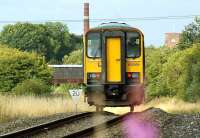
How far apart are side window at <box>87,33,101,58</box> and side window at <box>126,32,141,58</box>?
113cm

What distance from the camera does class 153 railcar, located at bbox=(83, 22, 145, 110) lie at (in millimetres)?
20344

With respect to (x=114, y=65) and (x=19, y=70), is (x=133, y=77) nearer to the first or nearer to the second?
(x=114, y=65)

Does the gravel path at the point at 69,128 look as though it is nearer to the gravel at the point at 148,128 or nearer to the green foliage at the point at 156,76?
the gravel at the point at 148,128

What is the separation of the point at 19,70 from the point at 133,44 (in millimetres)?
21580

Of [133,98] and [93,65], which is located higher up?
[93,65]

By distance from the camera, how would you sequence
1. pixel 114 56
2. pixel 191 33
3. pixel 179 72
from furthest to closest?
pixel 191 33 < pixel 179 72 < pixel 114 56

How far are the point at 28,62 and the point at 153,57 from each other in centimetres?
2436

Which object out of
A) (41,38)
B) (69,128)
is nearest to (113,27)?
(69,128)

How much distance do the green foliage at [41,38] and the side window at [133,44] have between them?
279ft

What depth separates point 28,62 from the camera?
40812mm

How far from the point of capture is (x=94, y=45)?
68.0ft

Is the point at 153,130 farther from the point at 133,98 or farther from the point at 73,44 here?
the point at 73,44

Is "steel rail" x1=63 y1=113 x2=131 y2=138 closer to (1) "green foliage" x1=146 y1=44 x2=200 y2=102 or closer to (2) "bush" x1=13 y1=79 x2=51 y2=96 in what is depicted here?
(2) "bush" x1=13 y1=79 x2=51 y2=96

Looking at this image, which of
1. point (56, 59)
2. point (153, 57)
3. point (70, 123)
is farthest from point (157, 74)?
point (56, 59)
